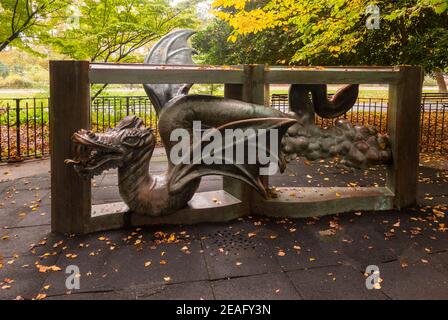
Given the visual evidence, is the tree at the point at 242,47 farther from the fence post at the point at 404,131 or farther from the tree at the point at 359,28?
the fence post at the point at 404,131

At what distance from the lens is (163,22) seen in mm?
11891

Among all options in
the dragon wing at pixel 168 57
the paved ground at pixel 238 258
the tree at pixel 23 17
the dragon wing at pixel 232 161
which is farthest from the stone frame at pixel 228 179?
the tree at pixel 23 17

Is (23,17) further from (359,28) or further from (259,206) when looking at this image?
(359,28)

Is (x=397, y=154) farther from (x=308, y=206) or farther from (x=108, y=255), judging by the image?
(x=108, y=255)

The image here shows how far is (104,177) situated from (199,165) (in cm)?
332

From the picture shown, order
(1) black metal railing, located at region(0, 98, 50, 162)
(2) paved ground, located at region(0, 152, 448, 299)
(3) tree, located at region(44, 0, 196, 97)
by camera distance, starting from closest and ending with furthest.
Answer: (2) paved ground, located at region(0, 152, 448, 299) < (1) black metal railing, located at region(0, 98, 50, 162) < (3) tree, located at region(44, 0, 196, 97)

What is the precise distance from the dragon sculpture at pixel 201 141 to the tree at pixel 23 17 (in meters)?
6.20

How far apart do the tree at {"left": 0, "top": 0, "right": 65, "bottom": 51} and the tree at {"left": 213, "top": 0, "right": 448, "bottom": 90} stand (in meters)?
4.22

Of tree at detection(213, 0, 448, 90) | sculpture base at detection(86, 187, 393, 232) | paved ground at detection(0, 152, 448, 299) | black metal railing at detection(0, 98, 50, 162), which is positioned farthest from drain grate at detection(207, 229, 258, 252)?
tree at detection(213, 0, 448, 90)

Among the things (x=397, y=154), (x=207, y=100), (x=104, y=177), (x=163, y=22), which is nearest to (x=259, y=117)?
(x=207, y=100)

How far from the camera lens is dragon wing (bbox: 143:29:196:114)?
205 inches

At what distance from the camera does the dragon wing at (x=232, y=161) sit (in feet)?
15.2

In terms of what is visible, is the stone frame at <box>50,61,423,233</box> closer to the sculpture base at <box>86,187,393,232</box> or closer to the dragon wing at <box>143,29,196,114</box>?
the sculpture base at <box>86,187,393,232</box>

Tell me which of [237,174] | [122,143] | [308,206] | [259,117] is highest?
[259,117]
